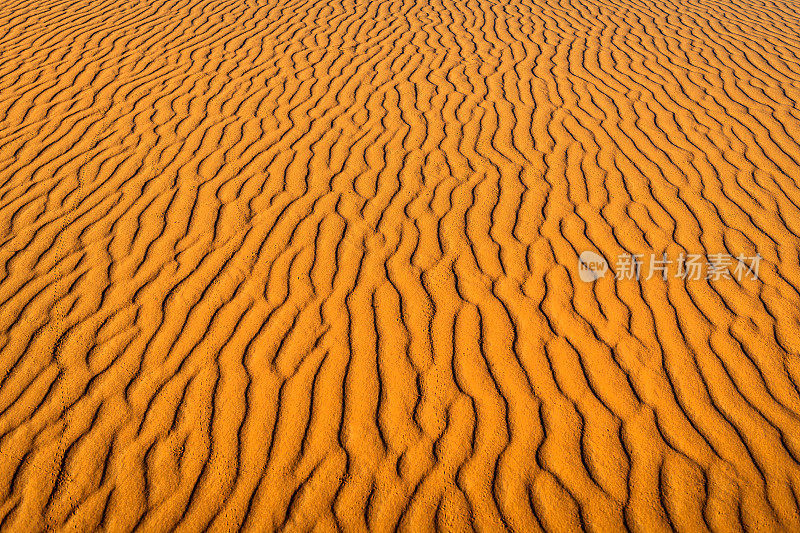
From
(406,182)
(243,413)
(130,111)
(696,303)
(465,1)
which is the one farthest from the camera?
(465,1)

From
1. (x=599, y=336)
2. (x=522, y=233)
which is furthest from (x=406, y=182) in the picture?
(x=599, y=336)

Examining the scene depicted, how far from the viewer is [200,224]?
367cm

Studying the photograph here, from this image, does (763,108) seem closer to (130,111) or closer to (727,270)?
(727,270)

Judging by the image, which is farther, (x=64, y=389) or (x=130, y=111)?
(x=130, y=111)

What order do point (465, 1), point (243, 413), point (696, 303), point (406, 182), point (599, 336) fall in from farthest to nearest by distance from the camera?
1. point (465, 1)
2. point (406, 182)
3. point (696, 303)
4. point (599, 336)
5. point (243, 413)

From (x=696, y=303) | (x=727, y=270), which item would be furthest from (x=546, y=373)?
(x=727, y=270)

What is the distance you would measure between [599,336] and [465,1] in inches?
259

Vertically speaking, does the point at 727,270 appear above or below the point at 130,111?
below

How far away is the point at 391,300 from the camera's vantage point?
3.17m

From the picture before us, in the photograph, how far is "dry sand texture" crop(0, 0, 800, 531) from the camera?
2.38 m

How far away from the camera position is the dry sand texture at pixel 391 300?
93.5 inches

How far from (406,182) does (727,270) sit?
2.16 m

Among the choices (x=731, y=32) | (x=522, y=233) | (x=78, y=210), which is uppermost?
(x=78, y=210)

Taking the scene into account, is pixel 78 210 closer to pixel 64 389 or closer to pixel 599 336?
pixel 64 389
